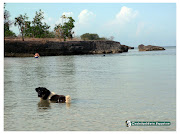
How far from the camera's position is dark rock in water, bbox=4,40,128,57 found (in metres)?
61.2

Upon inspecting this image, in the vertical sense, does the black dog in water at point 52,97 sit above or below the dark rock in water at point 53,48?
below

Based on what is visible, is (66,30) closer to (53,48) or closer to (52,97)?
(53,48)

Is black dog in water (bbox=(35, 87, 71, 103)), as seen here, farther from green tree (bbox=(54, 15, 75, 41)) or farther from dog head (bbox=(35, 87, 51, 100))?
green tree (bbox=(54, 15, 75, 41))

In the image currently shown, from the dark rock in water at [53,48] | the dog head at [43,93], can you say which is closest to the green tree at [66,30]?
the dark rock in water at [53,48]

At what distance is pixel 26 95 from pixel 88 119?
540 cm

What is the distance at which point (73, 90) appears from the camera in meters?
15.1

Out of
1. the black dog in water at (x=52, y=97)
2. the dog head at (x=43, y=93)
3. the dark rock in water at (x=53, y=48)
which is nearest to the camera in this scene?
the black dog in water at (x=52, y=97)

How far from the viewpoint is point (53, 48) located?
6506cm

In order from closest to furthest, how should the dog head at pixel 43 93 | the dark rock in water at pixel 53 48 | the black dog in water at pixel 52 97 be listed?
the black dog in water at pixel 52 97 < the dog head at pixel 43 93 < the dark rock in water at pixel 53 48

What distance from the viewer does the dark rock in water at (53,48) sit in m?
61.2

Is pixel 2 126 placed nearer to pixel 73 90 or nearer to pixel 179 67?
pixel 73 90

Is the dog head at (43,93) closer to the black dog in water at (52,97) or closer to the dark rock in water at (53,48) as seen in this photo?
the black dog in water at (52,97)

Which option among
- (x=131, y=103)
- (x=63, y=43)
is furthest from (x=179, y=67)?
(x=63, y=43)

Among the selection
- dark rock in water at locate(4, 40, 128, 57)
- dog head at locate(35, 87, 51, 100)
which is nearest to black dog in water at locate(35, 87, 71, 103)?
dog head at locate(35, 87, 51, 100)
